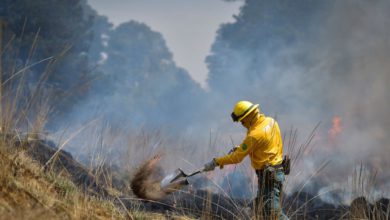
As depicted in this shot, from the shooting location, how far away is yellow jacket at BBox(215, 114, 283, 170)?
606cm

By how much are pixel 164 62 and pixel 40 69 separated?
35508mm

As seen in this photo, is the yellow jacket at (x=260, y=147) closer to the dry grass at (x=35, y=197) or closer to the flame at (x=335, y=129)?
the dry grass at (x=35, y=197)

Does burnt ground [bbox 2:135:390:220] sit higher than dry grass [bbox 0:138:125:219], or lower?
higher

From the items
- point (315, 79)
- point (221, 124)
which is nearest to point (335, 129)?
point (315, 79)

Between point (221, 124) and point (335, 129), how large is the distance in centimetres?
1290

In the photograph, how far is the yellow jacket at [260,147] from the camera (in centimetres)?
606

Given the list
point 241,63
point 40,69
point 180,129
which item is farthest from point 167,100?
point 40,69

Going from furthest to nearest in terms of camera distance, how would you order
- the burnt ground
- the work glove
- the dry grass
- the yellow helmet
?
the yellow helmet
the work glove
the burnt ground
the dry grass

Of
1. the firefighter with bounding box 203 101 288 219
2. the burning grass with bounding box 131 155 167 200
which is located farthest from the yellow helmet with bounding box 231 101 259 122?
the burning grass with bounding box 131 155 167 200

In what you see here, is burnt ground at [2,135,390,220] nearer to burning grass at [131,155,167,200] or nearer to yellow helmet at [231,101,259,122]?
burning grass at [131,155,167,200]

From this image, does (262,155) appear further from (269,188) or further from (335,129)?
(335,129)

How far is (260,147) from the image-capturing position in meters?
6.16

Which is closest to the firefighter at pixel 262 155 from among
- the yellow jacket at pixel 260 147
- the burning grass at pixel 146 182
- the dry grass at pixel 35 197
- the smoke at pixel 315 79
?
the yellow jacket at pixel 260 147

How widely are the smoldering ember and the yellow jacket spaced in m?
0.02
